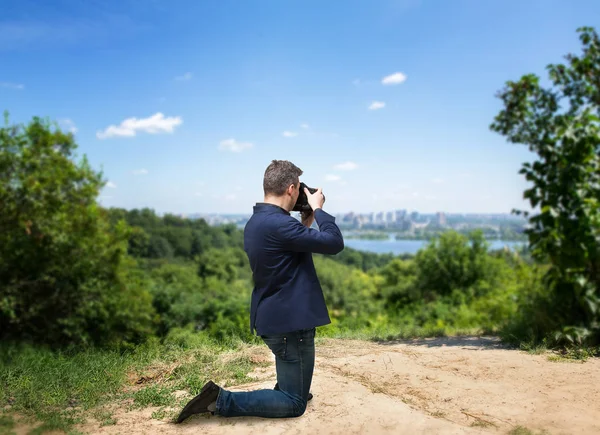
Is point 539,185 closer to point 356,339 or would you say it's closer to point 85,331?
point 356,339

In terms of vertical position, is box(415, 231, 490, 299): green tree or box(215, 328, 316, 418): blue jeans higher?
box(215, 328, 316, 418): blue jeans

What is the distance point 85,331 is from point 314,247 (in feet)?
55.7

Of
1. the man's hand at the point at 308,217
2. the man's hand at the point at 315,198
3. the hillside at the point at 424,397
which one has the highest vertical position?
the man's hand at the point at 315,198

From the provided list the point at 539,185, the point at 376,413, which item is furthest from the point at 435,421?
the point at 539,185

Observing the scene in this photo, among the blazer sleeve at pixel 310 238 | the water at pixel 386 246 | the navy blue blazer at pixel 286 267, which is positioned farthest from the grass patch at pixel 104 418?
the water at pixel 386 246

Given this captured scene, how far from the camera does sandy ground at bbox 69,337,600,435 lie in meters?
3.58

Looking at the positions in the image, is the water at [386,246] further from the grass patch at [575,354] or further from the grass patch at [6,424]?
the grass patch at [6,424]

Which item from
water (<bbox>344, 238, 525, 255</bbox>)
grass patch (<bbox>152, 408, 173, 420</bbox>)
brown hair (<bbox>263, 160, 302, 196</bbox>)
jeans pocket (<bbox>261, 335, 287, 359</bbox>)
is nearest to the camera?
jeans pocket (<bbox>261, 335, 287, 359</bbox>)

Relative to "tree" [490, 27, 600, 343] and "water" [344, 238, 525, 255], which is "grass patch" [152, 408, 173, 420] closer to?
"tree" [490, 27, 600, 343]

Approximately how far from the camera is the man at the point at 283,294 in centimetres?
345

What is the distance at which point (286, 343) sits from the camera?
354cm

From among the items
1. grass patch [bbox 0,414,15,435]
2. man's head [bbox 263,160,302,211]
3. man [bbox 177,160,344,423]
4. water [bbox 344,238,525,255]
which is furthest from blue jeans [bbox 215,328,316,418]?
water [bbox 344,238,525,255]

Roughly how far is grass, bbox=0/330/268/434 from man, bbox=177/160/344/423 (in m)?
0.83

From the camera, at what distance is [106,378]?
469 centimetres
